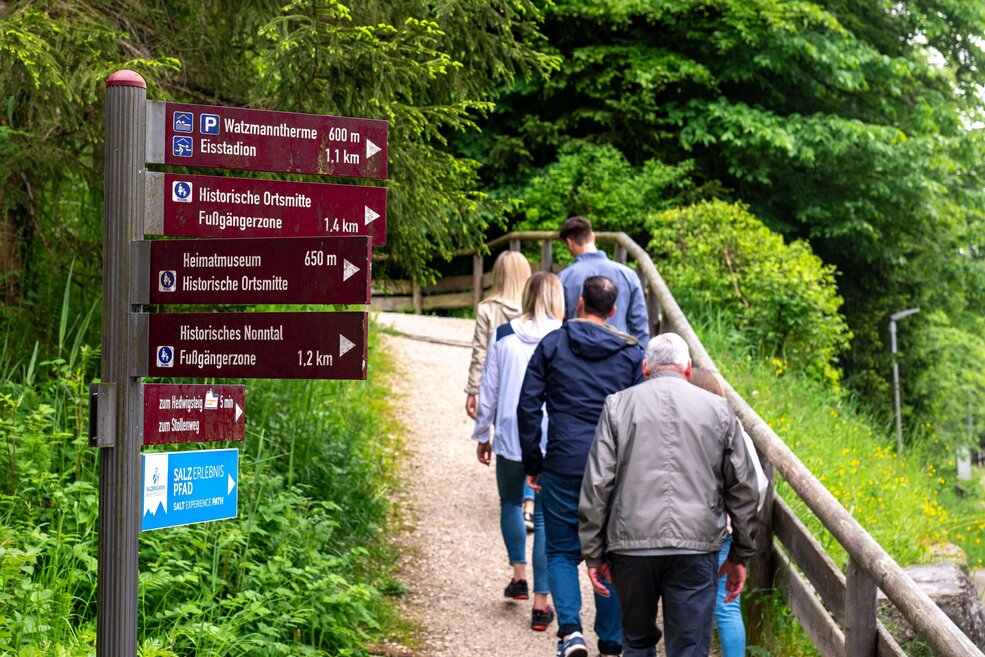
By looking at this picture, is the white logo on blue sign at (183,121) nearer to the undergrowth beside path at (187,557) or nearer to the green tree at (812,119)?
the undergrowth beside path at (187,557)

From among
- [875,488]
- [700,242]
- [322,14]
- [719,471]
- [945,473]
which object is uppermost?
[322,14]

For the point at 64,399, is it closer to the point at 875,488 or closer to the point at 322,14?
the point at 322,14

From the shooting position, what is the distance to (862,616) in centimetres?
433

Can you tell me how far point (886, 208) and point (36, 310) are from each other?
14.0 m

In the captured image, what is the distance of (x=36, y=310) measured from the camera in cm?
674

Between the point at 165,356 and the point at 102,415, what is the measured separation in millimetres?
231

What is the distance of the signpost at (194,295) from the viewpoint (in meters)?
3.07

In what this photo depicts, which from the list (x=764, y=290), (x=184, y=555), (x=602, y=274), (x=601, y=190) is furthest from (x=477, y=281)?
(x=184, y=555)

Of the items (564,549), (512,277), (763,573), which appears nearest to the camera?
(564,549)

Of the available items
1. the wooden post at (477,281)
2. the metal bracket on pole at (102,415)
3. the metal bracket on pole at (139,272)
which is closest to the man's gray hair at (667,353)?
the metal bracket on pole at (139,272)

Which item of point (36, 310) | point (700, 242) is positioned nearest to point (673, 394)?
point (36, 310)

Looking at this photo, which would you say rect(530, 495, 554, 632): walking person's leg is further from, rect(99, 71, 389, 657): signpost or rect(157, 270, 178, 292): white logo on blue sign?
rect(157, 270, 178, 292): white logo on blue sign

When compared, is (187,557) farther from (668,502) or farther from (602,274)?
(602,274)

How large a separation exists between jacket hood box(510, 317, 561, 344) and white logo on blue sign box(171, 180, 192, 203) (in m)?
3.26
